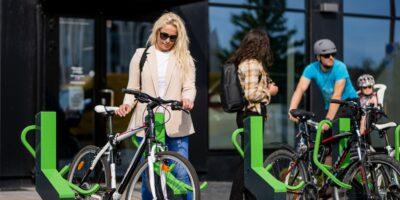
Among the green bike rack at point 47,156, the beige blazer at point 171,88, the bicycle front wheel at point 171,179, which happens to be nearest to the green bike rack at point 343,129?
the beige blazer at point 171,88

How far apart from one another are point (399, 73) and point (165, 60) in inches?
313

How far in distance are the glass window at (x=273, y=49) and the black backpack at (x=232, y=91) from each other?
4930 millimetres

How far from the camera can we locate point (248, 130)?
638cm

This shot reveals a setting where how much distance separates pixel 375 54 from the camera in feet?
43.9

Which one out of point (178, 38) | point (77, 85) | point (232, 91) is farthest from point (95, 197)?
point (77, 85)

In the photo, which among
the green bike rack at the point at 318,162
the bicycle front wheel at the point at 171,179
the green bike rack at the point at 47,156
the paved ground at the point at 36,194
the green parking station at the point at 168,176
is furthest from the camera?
the paved ground at the point at 36,194

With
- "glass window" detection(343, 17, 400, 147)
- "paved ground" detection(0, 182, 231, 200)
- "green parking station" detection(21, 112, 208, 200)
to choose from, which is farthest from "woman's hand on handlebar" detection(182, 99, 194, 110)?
"glass window" detection(343, 17, 400, 147)

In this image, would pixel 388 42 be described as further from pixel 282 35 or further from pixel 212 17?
pixel 212 17

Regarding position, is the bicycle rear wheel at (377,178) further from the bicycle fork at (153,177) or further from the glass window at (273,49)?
the glass window at (273,49)

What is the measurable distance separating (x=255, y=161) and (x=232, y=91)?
36.6 inches

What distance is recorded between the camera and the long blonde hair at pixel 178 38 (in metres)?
6.36

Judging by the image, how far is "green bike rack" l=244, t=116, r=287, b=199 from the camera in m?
6.17

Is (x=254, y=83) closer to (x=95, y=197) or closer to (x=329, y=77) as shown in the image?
(x=329, y=77)

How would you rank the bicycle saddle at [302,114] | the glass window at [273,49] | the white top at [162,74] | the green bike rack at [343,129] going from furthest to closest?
the glass window at [273,49] → the bicycle saddle at [302,114] → the green bike rack at [343,129] → the white top at [162,74]
